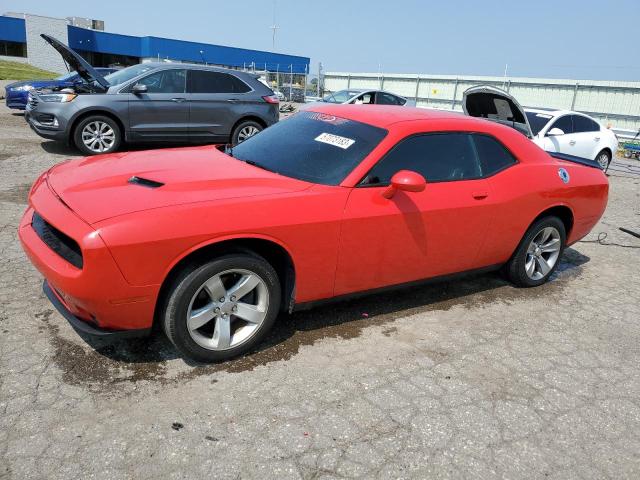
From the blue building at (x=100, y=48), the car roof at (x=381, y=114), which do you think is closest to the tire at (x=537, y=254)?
the car roof at (x=381, y=114)

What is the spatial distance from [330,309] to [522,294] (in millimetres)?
1910

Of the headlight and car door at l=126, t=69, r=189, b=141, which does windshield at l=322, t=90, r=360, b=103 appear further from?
the headlight

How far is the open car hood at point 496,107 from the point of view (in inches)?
302

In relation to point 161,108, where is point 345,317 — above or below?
below

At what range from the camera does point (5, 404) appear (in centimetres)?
267

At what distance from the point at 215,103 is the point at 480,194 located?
6.93m

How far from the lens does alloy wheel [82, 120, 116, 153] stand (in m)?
8.87

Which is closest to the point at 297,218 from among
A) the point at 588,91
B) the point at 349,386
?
the point at 349,386

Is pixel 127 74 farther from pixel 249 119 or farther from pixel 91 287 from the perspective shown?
pixel 91 287

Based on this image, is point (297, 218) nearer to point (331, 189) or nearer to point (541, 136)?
point (331, 189)

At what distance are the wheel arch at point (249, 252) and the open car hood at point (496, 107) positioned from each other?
18.2 feet

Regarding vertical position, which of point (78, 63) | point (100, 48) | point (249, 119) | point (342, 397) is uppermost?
point (100, 48)

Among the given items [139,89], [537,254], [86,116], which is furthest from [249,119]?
[537,254]

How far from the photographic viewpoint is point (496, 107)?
318 inches
